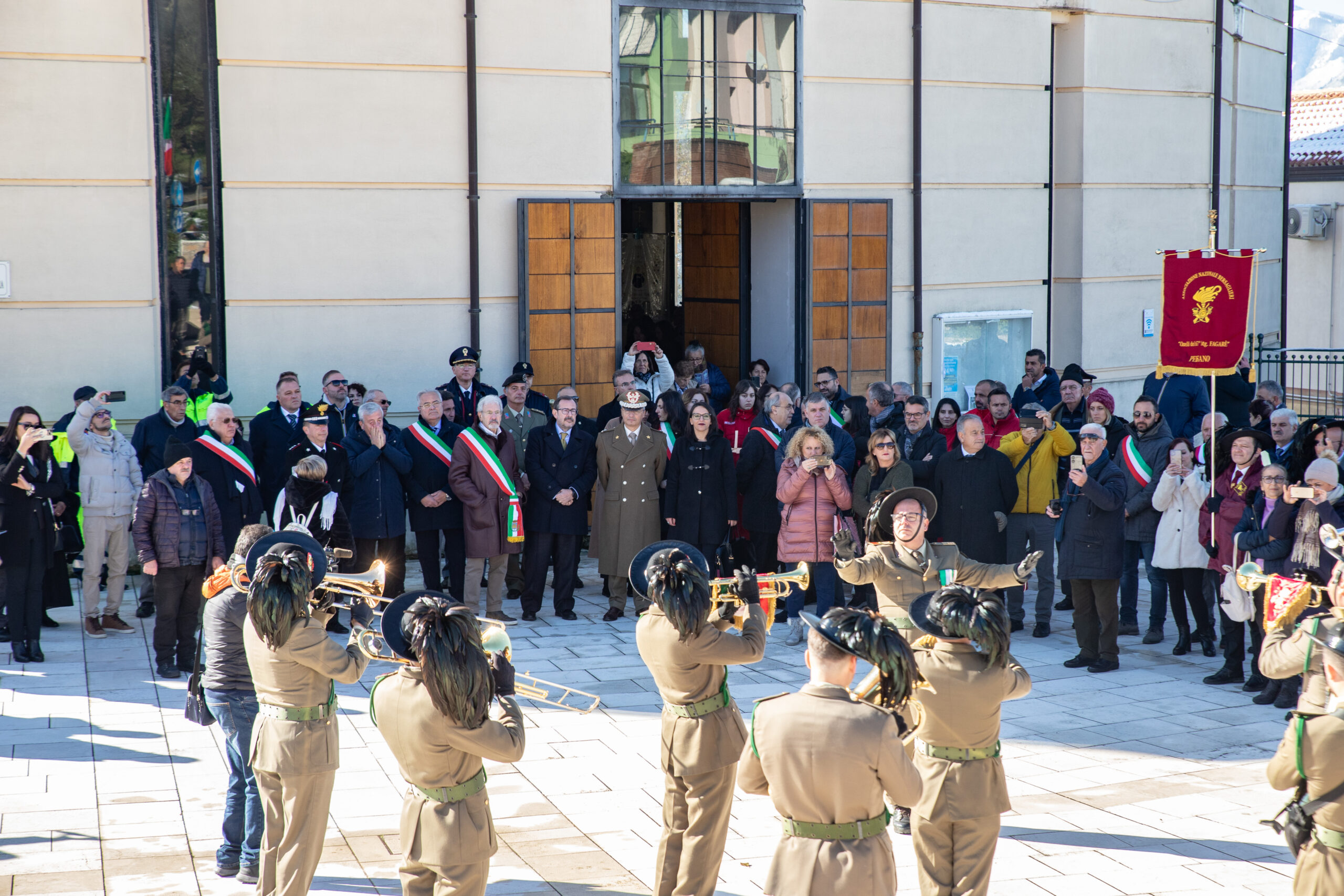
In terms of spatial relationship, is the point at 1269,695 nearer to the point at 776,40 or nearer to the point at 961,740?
the point at 961,740

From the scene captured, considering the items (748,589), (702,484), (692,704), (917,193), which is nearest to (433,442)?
(702,484)

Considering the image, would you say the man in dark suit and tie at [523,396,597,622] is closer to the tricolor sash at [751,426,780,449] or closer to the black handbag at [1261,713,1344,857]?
the tricolor sash at [751,426,780,449]

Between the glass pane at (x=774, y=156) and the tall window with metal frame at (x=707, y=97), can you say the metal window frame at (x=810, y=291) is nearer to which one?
the glass pane at (x=774, y=156)

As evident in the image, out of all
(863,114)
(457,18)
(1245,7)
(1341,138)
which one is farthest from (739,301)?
(1341,138)

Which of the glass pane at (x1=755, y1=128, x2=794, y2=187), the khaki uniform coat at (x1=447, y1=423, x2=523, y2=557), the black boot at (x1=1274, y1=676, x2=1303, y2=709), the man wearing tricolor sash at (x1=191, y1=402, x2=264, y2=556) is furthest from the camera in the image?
the glass pane at (x1=755, y1=128, x2=794, y2=187)

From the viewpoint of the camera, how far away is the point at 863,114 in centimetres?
1406

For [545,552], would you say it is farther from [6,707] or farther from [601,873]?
[601,873]

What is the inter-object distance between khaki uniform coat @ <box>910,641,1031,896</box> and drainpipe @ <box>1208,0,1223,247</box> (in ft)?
42.0

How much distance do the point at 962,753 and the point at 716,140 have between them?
9190mm

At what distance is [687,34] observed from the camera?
13203 millimetres

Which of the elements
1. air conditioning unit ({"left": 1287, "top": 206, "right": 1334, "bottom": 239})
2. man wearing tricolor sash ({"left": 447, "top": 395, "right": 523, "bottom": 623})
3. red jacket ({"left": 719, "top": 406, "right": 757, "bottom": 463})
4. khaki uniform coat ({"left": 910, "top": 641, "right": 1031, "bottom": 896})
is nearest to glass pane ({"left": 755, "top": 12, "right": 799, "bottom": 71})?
red jacket ({"left": 719, "top": 406, "right": 757, "bottom": 463})

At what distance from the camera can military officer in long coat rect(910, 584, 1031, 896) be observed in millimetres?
5098

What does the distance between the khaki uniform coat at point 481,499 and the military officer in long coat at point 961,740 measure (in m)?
5.93

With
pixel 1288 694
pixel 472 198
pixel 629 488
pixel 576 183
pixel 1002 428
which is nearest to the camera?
pixel 1288 694
